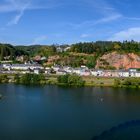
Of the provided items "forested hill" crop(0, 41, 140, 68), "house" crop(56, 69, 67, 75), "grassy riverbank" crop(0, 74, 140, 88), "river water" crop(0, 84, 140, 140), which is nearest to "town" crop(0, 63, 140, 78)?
"house" crop(56, 69, 67, 75)

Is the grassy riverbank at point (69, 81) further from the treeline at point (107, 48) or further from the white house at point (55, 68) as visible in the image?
the treeline at point (107, 48)

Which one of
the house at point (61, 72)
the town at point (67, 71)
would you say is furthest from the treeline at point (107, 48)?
the house at point (61, 72)

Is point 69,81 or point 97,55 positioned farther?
point 97,55

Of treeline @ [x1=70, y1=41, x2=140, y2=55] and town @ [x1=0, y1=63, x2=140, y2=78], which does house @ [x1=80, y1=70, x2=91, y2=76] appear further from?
treeline @ [x1=70, y1=41, x2=140, y2=55]

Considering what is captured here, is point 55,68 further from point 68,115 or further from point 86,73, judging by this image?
point 68,115

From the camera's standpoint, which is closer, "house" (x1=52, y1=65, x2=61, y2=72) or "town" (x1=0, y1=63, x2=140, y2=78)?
"town" (x1=0, y1=63, x2=140, y2=78)

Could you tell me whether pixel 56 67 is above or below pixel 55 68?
above

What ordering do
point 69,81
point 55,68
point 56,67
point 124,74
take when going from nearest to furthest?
point 69,81, point 124,74, point 55,68, point 56,67

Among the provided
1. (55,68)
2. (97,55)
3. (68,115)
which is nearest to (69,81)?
(55,68)
